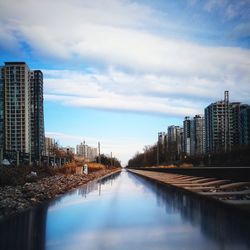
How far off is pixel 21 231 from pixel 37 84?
75723 mm

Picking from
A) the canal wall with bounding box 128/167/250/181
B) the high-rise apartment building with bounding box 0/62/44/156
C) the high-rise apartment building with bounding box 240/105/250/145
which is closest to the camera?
the canal wall with bounding box 128/167/250/181

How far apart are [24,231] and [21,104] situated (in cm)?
6982

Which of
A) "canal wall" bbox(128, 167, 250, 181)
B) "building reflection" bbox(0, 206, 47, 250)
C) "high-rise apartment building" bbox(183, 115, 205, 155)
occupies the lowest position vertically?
"building reflection" bbox(0, 206, 47, 250)

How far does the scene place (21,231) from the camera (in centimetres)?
889

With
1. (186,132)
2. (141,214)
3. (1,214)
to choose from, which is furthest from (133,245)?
(186,132)

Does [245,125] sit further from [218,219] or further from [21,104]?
[218,219]

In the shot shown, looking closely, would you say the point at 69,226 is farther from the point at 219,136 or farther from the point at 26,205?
the point at 219,136

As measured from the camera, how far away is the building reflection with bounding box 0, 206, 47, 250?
7.34 meters

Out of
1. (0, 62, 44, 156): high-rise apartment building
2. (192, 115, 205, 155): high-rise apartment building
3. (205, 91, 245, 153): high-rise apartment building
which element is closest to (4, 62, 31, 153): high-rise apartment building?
(0, 62, 44, 156): high-rise apartment building

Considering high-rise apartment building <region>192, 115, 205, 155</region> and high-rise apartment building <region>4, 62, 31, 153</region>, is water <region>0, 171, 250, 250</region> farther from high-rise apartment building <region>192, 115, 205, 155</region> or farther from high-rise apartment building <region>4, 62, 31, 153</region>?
high-rise apartment building <region>192, 115, 205, 155</region>

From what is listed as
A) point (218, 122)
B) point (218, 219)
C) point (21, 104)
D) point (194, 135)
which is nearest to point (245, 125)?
point (218, 122)

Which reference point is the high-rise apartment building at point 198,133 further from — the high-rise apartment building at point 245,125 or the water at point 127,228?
the water at point 127,228

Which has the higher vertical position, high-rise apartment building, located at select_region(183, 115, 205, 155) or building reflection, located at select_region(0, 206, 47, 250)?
high-rise apartment building, located at select_region(183, 115, 205, 155)

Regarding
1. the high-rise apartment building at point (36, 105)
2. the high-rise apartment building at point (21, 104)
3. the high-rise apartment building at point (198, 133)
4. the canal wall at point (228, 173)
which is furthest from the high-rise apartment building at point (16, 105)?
the high-rise apartment building at point (198, 133)
